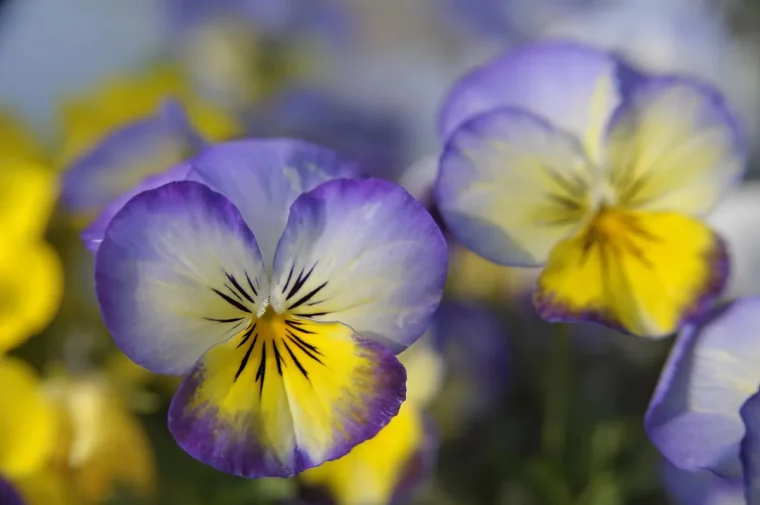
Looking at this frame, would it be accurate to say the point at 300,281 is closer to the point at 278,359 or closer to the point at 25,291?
the point at 278,359

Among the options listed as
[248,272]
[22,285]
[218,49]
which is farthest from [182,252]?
[218,49]

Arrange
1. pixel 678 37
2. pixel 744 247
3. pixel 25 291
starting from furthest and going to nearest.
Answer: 1. pixel 678 37
2. pixel 744 247
3. pixel 25 291

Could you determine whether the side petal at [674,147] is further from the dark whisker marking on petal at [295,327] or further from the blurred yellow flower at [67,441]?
the blurred yellow flower at [67,441]

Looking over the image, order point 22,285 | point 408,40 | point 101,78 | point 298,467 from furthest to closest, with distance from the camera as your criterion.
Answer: point 408,40
point 101,78
point 22,285
point 298,467

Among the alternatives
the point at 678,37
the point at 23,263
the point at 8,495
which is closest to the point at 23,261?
the point at 23,263

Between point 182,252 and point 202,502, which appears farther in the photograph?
point 202,502

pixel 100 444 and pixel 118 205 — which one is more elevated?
pixel 118 205

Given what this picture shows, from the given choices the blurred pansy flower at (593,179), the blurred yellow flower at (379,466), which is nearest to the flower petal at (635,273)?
the blurred pansy flower at (593,179)

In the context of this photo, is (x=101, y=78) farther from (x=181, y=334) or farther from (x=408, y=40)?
(x=181, y=334)
